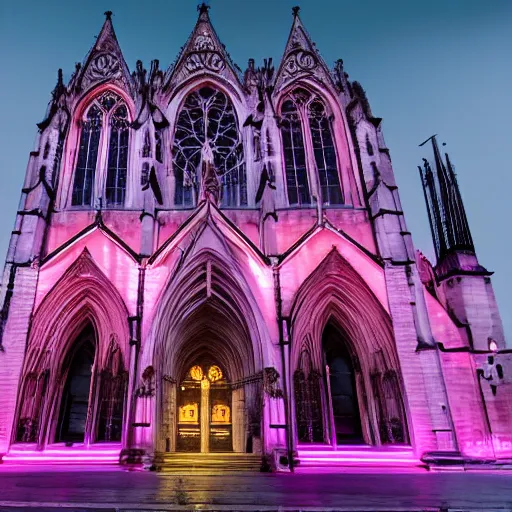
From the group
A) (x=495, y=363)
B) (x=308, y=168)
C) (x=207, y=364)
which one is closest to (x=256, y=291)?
(x=207, y=364)

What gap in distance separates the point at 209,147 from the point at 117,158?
3609 millimetres

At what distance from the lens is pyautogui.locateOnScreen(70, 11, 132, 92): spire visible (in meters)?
17.6

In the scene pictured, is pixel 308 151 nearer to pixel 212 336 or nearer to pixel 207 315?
pixel 207 315

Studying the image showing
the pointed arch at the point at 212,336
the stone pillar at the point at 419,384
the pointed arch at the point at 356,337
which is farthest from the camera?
the pointed arch at the point at 356,337

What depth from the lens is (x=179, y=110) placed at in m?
17.5

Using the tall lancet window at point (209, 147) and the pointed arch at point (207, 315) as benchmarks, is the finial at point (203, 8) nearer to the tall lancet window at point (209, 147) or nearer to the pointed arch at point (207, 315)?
the tall lancet window at point (209, 147)

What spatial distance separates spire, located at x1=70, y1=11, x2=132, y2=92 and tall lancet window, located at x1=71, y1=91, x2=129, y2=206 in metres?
0.70

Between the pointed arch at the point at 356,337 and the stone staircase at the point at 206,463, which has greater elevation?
the pointed arch at the point at 356,337

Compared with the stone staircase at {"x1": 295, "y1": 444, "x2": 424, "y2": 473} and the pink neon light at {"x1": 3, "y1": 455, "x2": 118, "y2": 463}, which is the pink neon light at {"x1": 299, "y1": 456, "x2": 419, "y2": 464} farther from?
the pink neon light at {"x1": 3, "y1": 455, "x2": 118, "y2": 463}

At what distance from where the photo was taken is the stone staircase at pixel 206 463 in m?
9.90

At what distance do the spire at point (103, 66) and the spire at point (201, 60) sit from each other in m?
1.87

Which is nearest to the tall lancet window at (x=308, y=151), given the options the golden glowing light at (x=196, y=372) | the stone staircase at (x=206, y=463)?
the golden glowing light at (x=196, y=372)

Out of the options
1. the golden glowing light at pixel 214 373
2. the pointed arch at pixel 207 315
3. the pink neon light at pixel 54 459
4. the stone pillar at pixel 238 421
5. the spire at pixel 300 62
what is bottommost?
the pink neon light at pixel 54 459

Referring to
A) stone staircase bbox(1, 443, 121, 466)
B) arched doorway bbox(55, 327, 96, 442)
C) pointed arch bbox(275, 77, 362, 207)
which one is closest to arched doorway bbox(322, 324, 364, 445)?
pointed arch bbox(275, 77, 362, 207)
